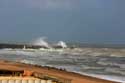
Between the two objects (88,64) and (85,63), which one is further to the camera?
(85,63)

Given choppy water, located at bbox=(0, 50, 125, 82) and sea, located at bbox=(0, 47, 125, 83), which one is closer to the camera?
sea, located at bbox=(0, 47, 125, 83)

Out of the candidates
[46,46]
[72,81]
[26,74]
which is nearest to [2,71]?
[26,74]

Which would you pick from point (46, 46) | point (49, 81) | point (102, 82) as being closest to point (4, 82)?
point (49, 81)

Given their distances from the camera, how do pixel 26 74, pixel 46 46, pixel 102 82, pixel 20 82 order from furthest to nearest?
pixel 46 46 < pixel 102 82 < pixel 26 74 < pixel 20 82

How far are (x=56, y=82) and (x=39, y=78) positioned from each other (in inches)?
23.8

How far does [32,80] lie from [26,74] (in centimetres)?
165

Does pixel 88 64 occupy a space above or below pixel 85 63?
below

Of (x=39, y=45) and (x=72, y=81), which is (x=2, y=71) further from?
(x=39, y=45)

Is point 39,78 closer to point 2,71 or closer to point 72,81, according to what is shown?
point 72,81

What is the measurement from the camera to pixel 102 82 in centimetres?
1875

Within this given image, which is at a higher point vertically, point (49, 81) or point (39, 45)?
point (39, 45)

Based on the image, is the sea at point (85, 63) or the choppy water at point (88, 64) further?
the choppy water at point (88, 64)

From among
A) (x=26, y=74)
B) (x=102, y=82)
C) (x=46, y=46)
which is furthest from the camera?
(x=46, y=46)

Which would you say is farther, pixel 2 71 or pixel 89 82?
pixel 2 71
